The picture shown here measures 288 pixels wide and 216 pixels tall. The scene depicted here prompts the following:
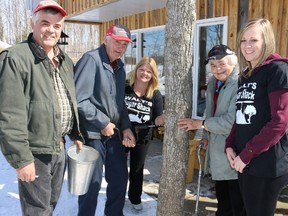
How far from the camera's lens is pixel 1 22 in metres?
23.7

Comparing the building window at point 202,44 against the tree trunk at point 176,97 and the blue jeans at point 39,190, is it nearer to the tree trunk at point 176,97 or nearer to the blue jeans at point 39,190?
the tree trunk at point 176,97

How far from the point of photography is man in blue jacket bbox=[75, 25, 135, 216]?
2.66 meters

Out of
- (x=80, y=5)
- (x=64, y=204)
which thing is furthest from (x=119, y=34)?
(x=80, y=5)

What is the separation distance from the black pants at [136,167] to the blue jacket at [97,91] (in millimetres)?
652

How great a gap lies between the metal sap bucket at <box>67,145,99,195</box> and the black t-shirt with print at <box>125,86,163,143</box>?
0.75 m

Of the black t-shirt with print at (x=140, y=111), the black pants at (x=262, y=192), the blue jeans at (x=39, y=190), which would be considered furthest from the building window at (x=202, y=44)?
the blue jeans at (x=39, y=190)

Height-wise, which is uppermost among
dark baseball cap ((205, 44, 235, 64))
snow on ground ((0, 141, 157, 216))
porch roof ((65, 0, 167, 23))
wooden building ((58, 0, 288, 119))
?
porch roof ((65, 0, 167, 23))

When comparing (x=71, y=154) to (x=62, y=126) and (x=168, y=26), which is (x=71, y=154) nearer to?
(x=62, y=126)

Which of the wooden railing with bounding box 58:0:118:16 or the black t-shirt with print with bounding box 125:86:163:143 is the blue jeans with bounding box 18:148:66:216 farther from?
the wooden railing with bounding box 58:0:118:16

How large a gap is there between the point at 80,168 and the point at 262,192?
1.42 m

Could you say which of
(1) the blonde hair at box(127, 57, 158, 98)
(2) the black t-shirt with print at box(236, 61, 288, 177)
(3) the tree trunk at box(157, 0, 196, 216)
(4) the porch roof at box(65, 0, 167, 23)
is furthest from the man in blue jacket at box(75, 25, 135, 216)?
(4) the porch roof at box(65, 0, 167, 23)

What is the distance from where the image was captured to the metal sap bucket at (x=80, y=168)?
2535mm

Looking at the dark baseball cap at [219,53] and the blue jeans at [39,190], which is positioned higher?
the dark baseball cap at [219,53]

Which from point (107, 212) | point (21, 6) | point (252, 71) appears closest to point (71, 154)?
point (107, 212)
